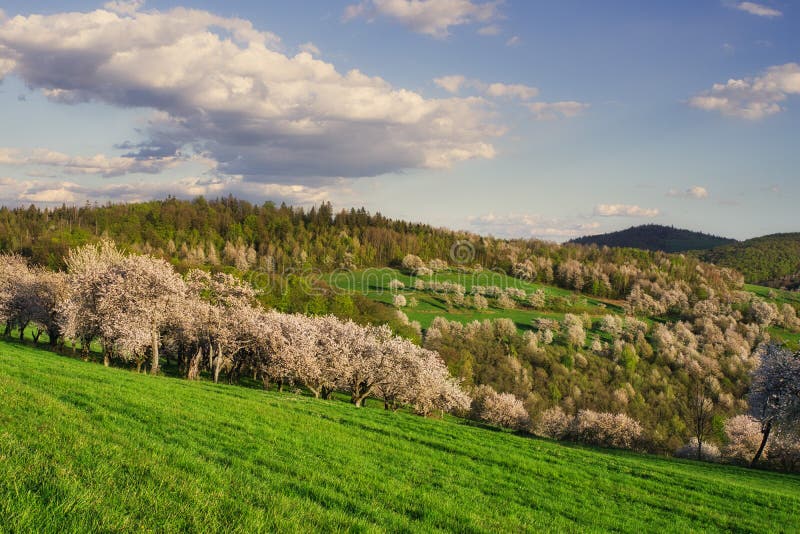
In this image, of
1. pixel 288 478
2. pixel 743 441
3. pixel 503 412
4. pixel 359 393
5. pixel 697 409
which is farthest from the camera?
pixel 503 412

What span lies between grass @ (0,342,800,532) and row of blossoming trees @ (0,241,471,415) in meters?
23.4

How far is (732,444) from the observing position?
227 feet

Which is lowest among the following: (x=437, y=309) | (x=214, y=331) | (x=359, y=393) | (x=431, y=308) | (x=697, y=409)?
(x=697, y=409)

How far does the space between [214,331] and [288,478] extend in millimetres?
42761

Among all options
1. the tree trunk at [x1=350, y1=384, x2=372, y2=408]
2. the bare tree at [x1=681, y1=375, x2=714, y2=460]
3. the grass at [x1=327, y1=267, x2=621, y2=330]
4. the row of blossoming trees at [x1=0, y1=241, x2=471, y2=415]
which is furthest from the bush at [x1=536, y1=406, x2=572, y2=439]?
the grass at [x1=327, y1=267, x2=621, y2=330]

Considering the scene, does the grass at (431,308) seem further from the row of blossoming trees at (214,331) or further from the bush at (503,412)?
the row of blossoming trees at (214,331)

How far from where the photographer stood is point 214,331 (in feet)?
163

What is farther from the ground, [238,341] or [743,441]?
[238,341]

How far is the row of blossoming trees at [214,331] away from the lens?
45.0 metres

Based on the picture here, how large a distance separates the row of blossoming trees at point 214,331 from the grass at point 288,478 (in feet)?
76.9

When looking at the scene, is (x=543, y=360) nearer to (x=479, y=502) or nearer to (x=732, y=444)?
(x=732, y=444)

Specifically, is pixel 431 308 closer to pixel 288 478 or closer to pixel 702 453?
pixel 702 453

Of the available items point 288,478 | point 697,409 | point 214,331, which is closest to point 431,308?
point 697,409

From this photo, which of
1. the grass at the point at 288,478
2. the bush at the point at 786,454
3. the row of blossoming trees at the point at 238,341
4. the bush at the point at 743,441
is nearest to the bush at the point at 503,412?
the row of blossoming trees at the point at 238,341
